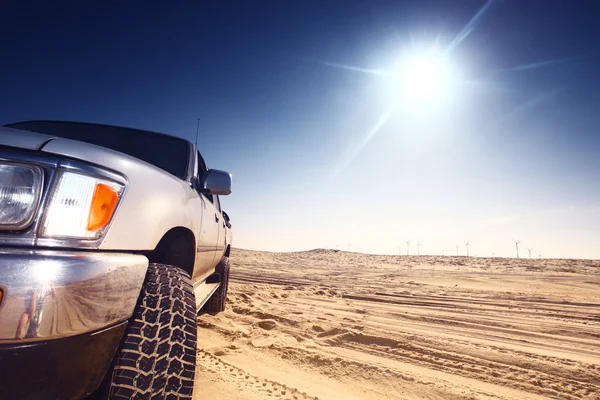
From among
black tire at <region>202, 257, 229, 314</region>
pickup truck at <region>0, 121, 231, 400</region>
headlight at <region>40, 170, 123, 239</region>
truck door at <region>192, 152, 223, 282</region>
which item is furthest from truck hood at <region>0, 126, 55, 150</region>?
black tire at <region>202, 257, 229, 314</region>

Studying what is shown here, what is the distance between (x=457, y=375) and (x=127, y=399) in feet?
8.26

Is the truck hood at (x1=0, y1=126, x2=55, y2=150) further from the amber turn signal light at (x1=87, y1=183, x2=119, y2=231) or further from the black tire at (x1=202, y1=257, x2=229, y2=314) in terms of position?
the black tire at (x1=202, y1=257, x2=229, y2=314)

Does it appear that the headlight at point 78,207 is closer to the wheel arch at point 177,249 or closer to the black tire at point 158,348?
the black tire at point 158,348

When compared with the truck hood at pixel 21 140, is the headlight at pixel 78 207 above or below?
below

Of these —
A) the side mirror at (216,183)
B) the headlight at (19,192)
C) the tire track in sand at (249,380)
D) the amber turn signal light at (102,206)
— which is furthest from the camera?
the side mirror at (216,183)

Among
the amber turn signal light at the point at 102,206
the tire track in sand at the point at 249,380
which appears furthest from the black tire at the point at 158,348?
the tire track in sand at the point at 249,380

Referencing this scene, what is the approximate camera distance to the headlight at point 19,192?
918 millimetres

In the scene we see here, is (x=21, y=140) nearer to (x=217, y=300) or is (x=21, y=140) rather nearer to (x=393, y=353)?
(x=393, y=353)

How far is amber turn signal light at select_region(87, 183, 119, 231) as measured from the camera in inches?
41.9

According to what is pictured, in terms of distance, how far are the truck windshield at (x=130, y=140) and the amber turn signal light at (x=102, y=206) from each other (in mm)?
1397

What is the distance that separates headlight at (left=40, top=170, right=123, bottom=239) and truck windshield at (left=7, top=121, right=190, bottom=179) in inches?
56.2

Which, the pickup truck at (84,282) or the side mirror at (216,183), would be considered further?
the side mirror at (216,183)

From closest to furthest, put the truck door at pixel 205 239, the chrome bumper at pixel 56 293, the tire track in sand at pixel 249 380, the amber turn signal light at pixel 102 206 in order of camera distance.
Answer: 1. the chrome bumper at pixel 56 293
2. the amber turn signal light at pixel 102 206
3. the tire track in sand at pixel 249 380
4. the truck door at pixel 205 239

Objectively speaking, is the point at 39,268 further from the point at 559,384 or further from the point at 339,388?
the point at 559,384
